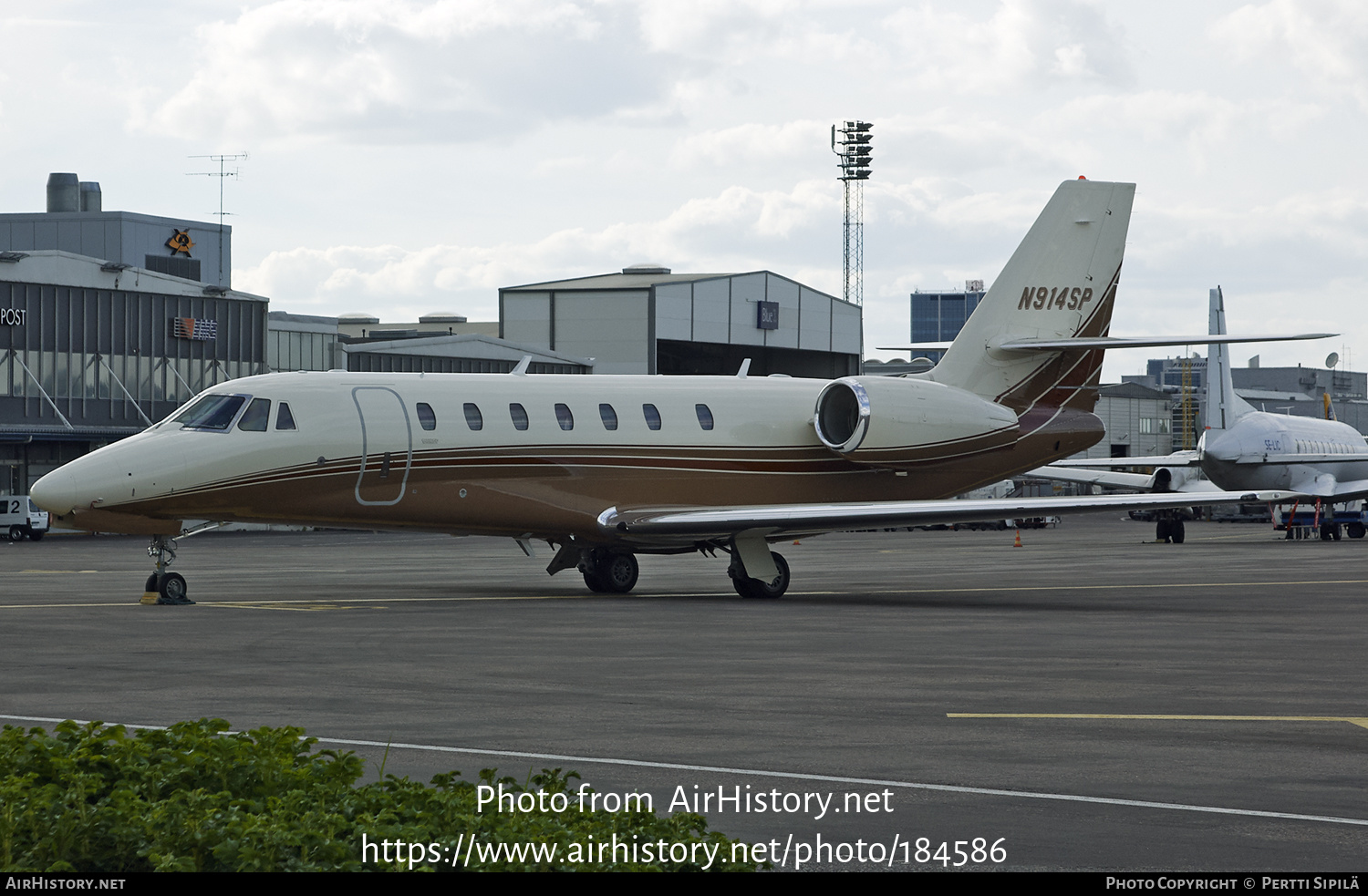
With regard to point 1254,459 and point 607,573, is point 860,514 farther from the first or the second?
point 1254,459

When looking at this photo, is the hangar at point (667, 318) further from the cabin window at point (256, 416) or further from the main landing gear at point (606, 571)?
the cabin window at point (256, 416)

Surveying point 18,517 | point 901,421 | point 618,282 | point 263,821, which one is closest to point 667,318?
point 618,282

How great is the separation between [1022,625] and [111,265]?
180ft

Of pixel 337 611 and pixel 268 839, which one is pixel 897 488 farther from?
pixel 268 839

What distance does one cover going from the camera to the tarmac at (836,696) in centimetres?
796

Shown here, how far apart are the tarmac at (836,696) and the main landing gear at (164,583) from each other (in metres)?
0.70

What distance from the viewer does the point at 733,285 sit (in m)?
77.4

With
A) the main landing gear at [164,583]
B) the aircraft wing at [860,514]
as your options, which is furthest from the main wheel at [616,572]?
the main landing gear at [164,583]

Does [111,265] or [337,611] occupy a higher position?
[111,265]

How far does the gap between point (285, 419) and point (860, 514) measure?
8.40 m

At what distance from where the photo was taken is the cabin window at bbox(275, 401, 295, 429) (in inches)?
898

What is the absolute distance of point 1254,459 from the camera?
56.2 meters

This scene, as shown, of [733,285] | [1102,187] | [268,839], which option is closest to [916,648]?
[268,839]

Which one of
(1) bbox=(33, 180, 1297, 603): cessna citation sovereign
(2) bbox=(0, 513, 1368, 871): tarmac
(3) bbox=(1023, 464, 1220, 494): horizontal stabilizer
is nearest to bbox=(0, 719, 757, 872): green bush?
(2) bbox=(0, 513, 1368, 871): tarmac
